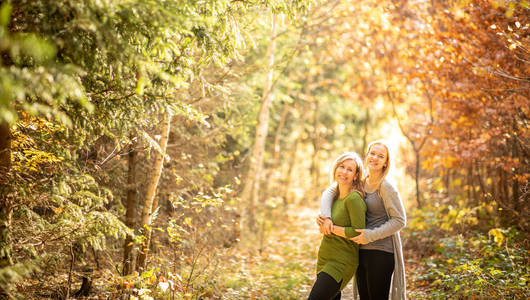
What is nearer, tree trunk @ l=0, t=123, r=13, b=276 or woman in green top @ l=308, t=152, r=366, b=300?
tree trunk @ l=0, t=123, r=13, b=276

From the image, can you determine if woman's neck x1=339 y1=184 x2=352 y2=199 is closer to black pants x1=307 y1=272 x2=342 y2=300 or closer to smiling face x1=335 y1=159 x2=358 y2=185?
smiling face x1=335 y1=159 x2=358 y2=185

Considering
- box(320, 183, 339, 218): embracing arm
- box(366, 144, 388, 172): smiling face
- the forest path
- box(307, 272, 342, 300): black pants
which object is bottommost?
the forest path

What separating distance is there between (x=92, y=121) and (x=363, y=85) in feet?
36.8

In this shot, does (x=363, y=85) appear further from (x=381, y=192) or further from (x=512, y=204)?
(x=381, y=192)

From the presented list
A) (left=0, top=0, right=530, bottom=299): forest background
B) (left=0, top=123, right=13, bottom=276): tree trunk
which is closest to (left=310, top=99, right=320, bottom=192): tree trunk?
(left=0, top=0, right=530, bottom=299): forest background

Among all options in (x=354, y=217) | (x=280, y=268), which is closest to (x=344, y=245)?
(x=354, y=217)

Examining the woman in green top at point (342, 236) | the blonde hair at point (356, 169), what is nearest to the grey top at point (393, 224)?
the woman in green top at point (342, 236)

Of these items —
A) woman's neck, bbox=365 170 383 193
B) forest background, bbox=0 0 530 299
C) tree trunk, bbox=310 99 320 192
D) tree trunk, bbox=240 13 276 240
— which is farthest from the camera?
tree trunk, bbox=310 99 320 192

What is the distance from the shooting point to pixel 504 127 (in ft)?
22.0

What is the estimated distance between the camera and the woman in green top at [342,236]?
3.76 meters

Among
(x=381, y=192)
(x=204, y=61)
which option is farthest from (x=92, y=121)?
(x=381, y=192)

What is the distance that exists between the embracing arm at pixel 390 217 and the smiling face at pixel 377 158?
20 cm

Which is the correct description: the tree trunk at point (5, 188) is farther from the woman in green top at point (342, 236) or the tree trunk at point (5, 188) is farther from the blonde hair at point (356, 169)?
the blonde hair at point (356, 169)

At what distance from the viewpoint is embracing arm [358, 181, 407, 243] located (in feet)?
12.5
